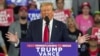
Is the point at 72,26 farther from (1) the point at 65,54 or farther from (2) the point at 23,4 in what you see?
(1) the point at 65,54

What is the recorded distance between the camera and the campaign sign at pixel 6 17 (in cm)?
781

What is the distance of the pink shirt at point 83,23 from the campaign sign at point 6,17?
57.3 inches

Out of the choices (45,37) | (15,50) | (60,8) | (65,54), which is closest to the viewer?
(65,54)

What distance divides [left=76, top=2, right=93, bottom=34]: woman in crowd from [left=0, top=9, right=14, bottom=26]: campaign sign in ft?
4.81

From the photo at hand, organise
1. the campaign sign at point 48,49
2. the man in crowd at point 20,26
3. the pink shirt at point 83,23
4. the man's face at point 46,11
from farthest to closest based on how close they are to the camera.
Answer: the pink shirt at point 83,23
the man in crowd at point 20,26
the man's face at point 46,11
the campaign sign at point 48,49

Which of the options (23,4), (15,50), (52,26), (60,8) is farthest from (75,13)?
(52,26)

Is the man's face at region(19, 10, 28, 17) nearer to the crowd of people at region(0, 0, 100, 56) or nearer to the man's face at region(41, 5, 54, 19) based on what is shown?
the crowd of people at region(0, 0, 100, 56)

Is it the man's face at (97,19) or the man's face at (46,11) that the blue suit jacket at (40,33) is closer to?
the man's face at (46,11)

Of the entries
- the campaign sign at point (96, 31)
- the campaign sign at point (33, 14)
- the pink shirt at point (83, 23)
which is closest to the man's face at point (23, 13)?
the campaign sign at point (33, 14)

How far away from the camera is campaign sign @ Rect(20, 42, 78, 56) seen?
465 cm

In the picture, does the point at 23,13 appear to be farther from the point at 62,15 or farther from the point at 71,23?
the point at 71,23

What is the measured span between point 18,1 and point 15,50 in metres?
1.36

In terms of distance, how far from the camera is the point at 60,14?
7930 mm

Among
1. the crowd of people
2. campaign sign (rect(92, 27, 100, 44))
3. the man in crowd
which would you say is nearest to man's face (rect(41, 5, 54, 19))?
the crowd of people
